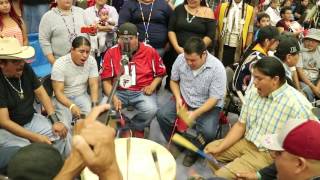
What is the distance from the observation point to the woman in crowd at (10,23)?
11.8 feet

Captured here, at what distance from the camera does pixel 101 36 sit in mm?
4504

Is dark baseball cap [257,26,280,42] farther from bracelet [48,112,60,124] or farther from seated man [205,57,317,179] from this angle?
bracelet [48,112,60,124]

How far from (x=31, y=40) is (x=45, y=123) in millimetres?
2031

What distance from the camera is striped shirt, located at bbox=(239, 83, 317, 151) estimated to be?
2688 millimetres

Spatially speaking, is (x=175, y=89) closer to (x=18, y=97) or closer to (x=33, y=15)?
(x=18, y=97)

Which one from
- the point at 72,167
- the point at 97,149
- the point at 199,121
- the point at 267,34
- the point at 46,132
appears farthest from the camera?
the point at 267,34

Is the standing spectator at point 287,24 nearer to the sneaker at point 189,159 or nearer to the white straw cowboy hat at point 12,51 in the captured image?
the sneaker at point 189,159

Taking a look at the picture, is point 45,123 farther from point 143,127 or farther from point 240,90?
point 240,90

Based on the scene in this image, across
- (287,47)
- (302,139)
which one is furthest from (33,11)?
(302,139)

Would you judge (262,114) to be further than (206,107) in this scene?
No

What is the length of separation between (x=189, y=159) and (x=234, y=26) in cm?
195

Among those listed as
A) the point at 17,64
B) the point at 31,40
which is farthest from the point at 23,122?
the point at 31,40

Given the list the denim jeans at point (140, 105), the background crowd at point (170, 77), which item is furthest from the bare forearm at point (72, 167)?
the denim jeans at point (140, 105)

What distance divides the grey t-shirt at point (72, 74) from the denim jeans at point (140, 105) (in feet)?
1.24
